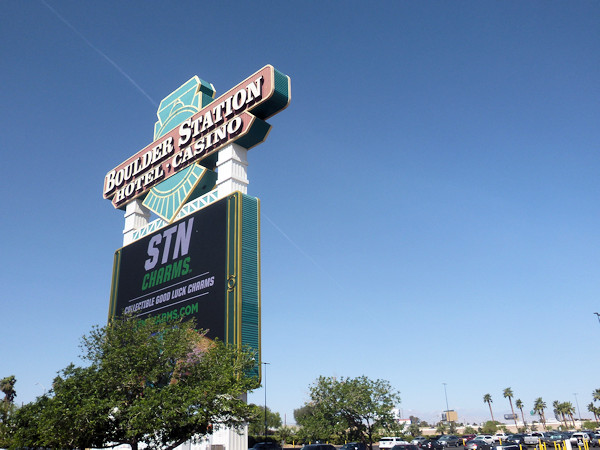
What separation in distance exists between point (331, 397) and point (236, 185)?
2046 cm

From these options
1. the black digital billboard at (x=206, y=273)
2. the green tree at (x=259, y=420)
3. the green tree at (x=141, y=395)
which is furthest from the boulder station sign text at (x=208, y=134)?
the green tree at (x=259, y=420)

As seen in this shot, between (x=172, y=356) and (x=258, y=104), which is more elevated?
(x=258, y=104)

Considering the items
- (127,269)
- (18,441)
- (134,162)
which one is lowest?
(18,441)

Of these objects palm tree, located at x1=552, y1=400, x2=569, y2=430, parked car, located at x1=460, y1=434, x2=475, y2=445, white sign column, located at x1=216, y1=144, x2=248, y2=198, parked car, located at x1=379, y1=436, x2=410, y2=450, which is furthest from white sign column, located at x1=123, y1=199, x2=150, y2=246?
palm tree, located at x1=552, y1=400, x2=569, y2=430

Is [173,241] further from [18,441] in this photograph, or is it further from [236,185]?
[18,441]

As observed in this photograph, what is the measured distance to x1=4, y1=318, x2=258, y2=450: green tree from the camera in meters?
16.6

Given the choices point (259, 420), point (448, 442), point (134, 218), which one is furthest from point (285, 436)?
point (259, 420)

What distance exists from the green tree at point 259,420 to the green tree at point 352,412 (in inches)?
185

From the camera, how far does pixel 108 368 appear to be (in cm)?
1802

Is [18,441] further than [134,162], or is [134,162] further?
[134,162]

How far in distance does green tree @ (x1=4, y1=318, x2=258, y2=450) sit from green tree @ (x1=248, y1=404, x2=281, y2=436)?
0.41 meters

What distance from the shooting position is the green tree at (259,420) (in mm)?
18672

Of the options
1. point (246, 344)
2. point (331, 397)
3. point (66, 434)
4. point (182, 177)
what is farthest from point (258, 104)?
point (331, 397)

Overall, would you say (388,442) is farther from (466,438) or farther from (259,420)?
(259,420)
